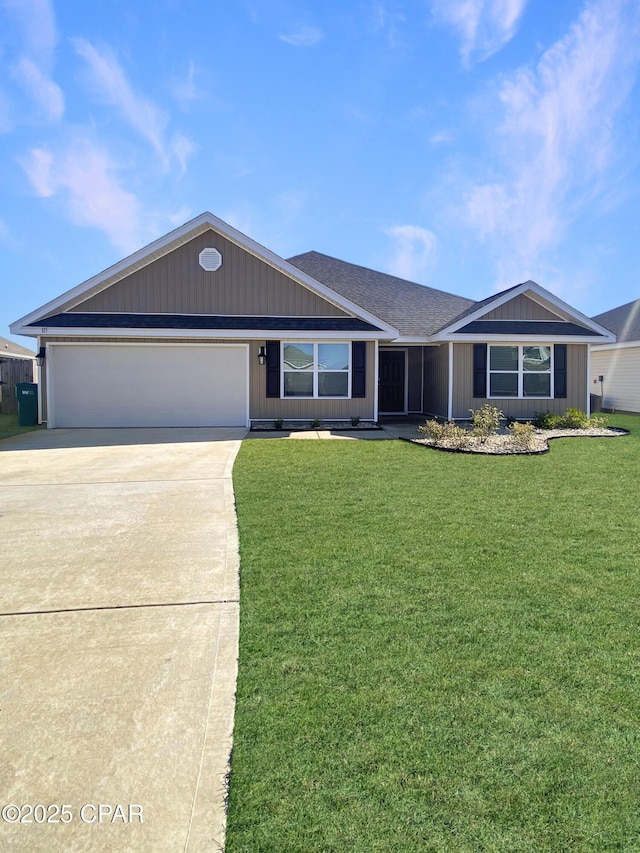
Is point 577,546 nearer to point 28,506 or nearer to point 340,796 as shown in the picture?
point 340,796

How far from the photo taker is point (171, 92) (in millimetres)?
12086

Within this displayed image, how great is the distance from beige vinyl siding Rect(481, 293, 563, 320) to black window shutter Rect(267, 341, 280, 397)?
238 inches

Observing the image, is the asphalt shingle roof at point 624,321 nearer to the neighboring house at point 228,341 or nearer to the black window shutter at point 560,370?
the black window shutter at point 560,370

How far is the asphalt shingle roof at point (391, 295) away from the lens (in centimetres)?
1659

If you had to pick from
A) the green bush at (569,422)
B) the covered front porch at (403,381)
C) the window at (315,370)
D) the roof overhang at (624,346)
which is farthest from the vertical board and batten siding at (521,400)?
the roof overhang at (624,346)

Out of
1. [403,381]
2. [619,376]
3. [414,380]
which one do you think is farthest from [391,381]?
[619,376]

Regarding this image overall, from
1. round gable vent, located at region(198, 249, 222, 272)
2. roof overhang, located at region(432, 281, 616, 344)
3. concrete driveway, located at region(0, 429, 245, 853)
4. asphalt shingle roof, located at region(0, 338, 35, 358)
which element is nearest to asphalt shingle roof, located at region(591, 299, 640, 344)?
roof overhang, located at region(432, 281, 616, 344)

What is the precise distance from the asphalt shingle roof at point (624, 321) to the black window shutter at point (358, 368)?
1179cm

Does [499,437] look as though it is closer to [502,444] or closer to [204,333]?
[502,444]

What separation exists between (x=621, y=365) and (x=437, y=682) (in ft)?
71.8

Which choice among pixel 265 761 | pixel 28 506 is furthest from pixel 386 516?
pixel 28 506

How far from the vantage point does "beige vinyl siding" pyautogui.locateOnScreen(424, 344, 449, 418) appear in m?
15.2

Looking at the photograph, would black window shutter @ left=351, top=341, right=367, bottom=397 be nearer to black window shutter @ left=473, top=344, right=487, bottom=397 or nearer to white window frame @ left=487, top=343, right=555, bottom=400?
black window shutter @ left=473, top=344, right=487, bottom=397

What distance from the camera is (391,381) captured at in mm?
17859
